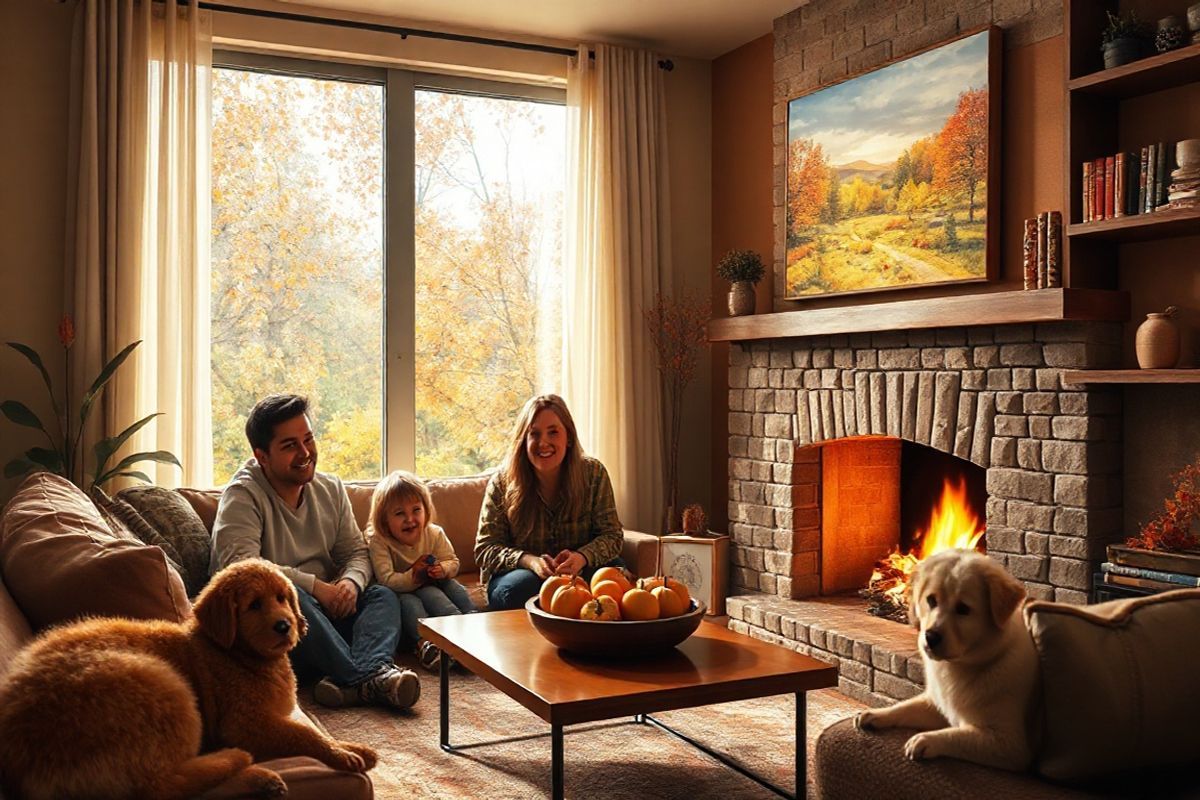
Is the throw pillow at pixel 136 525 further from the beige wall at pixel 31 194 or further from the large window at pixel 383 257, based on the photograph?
the large window at pixel 383 257

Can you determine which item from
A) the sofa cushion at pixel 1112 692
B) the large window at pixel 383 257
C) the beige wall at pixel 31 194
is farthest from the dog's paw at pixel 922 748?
the beige wall at pixel 31 194

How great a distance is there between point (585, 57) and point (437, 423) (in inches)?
73.3

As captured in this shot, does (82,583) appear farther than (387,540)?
No

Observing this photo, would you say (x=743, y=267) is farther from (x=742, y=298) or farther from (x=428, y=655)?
(x=428, y=655)

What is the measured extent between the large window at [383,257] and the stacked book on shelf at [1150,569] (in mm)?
2871

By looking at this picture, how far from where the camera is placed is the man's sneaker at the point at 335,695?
3.36 meters

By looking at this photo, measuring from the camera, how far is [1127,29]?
307 cm

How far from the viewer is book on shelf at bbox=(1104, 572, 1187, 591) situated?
278cm

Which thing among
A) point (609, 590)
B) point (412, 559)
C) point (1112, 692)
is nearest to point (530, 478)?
point (412, 559)

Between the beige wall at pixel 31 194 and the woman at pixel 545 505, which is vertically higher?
the beige wall at pixel 31 194

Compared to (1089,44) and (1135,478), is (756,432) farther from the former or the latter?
(1089,44)

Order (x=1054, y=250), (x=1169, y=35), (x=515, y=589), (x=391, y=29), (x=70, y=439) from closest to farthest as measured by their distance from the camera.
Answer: (x=1169, y=35) < (x=1054, y=250) < (x=515, y=589) < (x=70, y=439) < (x=391, y=29)

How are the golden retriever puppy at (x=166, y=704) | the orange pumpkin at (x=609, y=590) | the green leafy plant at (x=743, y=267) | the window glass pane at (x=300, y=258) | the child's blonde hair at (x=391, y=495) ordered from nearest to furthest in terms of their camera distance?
the golden retriever puppy at (x=166, y=704), the orange pumpkin at (x=609, y=590), the child's blonde hair at (x=391, y=495), the window glass pane at (x=300, y=258), the green leafy plant at (x=743, y=267)

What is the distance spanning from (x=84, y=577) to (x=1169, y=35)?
3.00 meters
